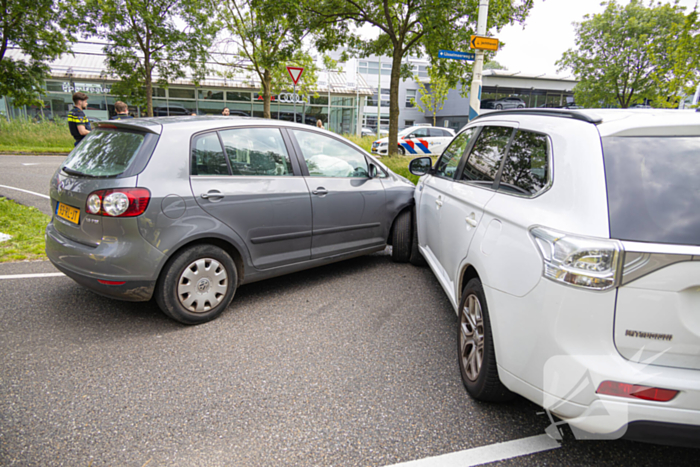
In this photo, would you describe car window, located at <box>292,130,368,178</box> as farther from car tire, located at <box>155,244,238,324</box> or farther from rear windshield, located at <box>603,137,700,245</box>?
rear windshield, located at <box>603,137,700,245</box>

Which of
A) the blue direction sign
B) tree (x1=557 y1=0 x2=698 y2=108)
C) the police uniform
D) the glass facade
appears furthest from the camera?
the glass facade

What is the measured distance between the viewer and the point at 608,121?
2.09 metres

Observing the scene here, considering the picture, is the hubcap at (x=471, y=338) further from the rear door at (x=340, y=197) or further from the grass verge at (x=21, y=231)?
the grass verge at (x=21, y=231)

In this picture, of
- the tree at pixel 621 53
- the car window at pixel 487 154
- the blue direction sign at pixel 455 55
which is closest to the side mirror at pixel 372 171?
the car window at pixel 487 154

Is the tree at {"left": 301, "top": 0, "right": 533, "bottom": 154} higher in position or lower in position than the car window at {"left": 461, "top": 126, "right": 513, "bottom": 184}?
higher

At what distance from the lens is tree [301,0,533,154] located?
12.2 metres

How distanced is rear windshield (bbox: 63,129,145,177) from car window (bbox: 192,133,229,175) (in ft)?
1.36

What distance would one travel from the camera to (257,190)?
12.9 feet

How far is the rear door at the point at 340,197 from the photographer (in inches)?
174

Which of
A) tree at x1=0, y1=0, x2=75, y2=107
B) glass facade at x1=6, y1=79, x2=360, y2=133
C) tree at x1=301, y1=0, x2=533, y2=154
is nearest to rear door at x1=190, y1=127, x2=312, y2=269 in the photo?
tree at x1=301, y1=0, x2=533, y2=154

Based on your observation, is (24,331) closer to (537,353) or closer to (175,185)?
(175,185)

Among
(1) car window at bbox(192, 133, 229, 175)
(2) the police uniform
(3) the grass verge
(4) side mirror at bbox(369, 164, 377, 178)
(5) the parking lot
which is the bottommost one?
(5) the parking lot

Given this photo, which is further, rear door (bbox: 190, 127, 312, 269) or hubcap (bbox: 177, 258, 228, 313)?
rear door (bbox: 190, 127, 312, 269)

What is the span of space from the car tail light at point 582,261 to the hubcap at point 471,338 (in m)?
0.75
